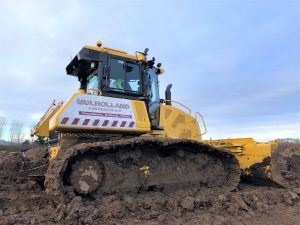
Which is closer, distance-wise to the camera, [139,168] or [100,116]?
[100,116]

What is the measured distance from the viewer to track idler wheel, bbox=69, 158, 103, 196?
5.52 m

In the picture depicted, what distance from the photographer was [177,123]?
756cm

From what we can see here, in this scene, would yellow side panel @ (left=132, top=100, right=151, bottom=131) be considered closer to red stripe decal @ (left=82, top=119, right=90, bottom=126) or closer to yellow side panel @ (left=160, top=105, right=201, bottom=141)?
yellow side panel @ (left=160, top=105, right=201, bottom=141)

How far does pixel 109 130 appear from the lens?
19.9 feet

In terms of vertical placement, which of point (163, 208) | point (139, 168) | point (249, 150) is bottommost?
point (163, 208)

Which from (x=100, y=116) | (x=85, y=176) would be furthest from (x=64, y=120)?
(x=85, y=176)

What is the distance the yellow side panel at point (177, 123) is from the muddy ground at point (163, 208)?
5.27 ft

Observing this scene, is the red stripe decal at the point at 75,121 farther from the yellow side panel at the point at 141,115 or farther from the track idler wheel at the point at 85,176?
the yellow side panel at the point at 141,115

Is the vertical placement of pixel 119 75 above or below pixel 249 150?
above

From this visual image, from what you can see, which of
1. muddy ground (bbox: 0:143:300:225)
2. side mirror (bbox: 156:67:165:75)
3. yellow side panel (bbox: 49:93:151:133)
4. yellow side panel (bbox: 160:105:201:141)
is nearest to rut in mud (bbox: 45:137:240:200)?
muddy ground (bbox: 0:143:300:225)

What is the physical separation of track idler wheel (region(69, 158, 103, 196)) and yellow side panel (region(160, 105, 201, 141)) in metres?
2.09

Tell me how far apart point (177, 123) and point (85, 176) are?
111 inches

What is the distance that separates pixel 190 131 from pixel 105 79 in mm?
2609

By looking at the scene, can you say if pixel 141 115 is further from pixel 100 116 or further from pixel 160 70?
pixel 160 70
